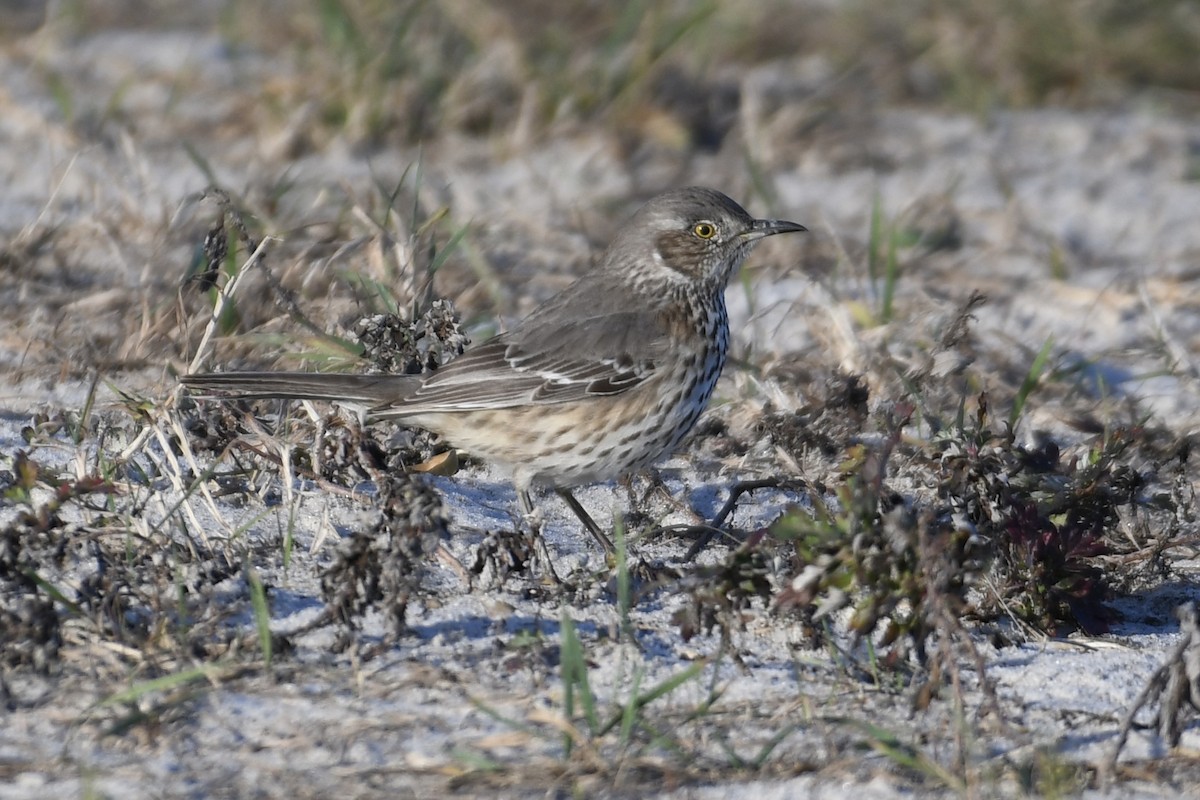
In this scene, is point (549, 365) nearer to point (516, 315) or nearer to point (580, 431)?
point (580, 431)

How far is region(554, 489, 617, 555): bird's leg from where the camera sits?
5.15 metres

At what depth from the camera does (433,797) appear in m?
3.60

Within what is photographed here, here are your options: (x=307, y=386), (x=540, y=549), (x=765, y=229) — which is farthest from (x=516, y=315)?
(x=540, y=549)

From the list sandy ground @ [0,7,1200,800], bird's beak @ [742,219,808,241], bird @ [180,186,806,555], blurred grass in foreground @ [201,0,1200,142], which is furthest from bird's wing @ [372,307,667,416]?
blurred grass in foreground @ [201,0,1200,142]

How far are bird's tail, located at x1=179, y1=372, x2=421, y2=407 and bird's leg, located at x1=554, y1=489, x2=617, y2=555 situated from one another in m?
0.69

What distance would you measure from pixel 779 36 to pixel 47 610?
7.64 m

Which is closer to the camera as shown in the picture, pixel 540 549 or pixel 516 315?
pixel 540 549

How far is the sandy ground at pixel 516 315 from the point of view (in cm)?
376

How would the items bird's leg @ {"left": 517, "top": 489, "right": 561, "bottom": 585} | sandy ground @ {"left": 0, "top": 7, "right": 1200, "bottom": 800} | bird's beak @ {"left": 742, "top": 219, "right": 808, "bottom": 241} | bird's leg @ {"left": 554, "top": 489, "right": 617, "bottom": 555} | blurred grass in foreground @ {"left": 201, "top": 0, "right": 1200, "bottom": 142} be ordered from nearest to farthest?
1. sandy ground @ {"left": 0, "top": 7, "right": 1200, "bottom": 800}
2. bird's leg @ {"left": 517, "top": 489, "right": 561, "bottom": 585}
3. bird's leg @ {"left": 554, "top": 489, "right": 617, "bottom": 555}
4. bird's beak @ {"left": 742, "top": 219, "right": 808, "bottom": 241}
5. blurred grass in foreground @ {"left": 201, "top": 0, "right": 1200, "bottom": 142}

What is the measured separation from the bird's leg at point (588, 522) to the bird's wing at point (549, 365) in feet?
1.22

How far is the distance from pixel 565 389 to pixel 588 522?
477mm

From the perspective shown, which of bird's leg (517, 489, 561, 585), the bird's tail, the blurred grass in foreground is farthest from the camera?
the blurred grass in foreground

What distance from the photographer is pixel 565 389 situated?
17.9 ft

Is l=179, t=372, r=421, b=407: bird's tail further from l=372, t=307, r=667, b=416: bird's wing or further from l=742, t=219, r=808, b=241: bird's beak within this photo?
l=742, t=219, r=808, b=241: bird's beak
